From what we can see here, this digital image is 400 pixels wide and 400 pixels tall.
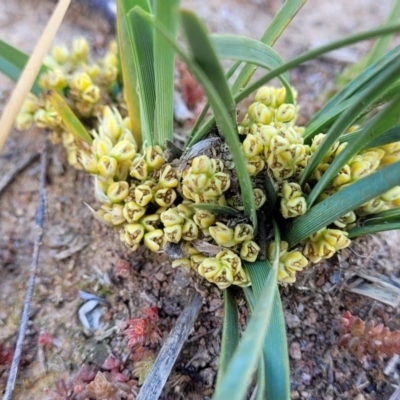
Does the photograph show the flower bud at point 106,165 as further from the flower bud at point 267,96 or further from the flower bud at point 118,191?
the flower bud at point 267,96

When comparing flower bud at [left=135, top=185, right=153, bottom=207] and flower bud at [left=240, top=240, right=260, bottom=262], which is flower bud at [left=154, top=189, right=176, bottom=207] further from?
flower bud at [left=240, top=240, right=260, bottom=262]

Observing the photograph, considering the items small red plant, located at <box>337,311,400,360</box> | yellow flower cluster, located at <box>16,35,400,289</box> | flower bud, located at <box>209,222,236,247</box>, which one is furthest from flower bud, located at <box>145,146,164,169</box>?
small red plant, located at <box>337,311,400,360</box>

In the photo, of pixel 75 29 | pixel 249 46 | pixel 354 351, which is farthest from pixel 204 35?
pixel 75 29

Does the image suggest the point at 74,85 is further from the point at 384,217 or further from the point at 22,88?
the point at 384,217

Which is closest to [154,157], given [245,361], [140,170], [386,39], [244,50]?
[140,170]

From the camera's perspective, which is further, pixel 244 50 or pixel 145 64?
pixel 145 64

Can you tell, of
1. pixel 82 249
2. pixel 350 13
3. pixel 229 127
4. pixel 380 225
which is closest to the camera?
pixel 229 127

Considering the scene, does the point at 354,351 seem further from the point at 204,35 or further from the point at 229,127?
the point at 204,35

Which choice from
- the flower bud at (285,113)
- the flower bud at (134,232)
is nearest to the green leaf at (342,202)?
the flower bud at (285,113)
